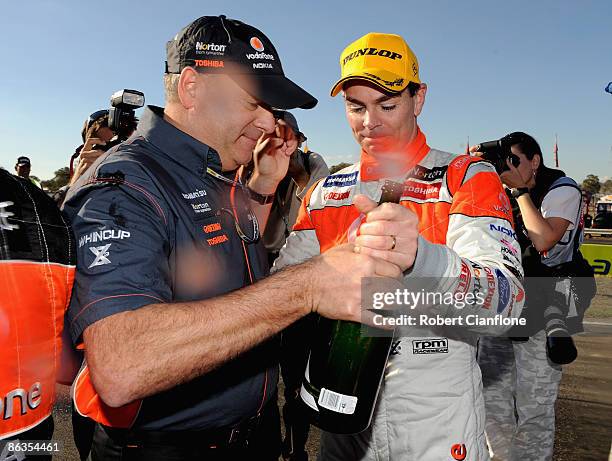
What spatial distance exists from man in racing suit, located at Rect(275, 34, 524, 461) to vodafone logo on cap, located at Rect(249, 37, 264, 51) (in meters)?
0.54

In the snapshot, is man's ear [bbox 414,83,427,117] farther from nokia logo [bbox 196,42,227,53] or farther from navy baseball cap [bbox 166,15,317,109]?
nokia logo [bbox 196,42,227,53]

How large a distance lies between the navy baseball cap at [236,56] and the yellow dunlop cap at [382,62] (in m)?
0.41

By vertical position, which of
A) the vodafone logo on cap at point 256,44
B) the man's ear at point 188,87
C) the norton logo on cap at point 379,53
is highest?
the norton logo on cap at point 379,53

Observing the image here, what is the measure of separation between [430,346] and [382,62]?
4.30 feet

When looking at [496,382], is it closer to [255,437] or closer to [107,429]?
[255,437]

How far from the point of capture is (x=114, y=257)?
1.39 metres

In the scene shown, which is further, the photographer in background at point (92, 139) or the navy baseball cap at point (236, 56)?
the photographer in background at point (92, 139)

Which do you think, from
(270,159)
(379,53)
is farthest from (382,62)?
(270,159)

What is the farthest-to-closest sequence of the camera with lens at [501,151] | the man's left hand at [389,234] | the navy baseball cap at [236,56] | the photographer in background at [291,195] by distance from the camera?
the camera with lens at [501,151]
the photographer in background at [291,195]
the navy baseball cap at [236,56]
the man's left hand at [389,234]

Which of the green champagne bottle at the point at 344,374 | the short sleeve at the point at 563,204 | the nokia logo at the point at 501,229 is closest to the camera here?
the green champagne bottle at the point at 344,374

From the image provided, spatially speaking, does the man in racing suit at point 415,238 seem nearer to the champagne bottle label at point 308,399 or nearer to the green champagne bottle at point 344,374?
the green champagne bottle at point 344,374

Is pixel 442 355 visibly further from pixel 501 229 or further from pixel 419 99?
pixel 419 99

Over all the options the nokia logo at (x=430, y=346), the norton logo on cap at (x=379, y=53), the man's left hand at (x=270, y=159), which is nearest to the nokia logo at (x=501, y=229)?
the nokia logo at (x=430, y=346)

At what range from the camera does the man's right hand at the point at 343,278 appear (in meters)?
1.38
